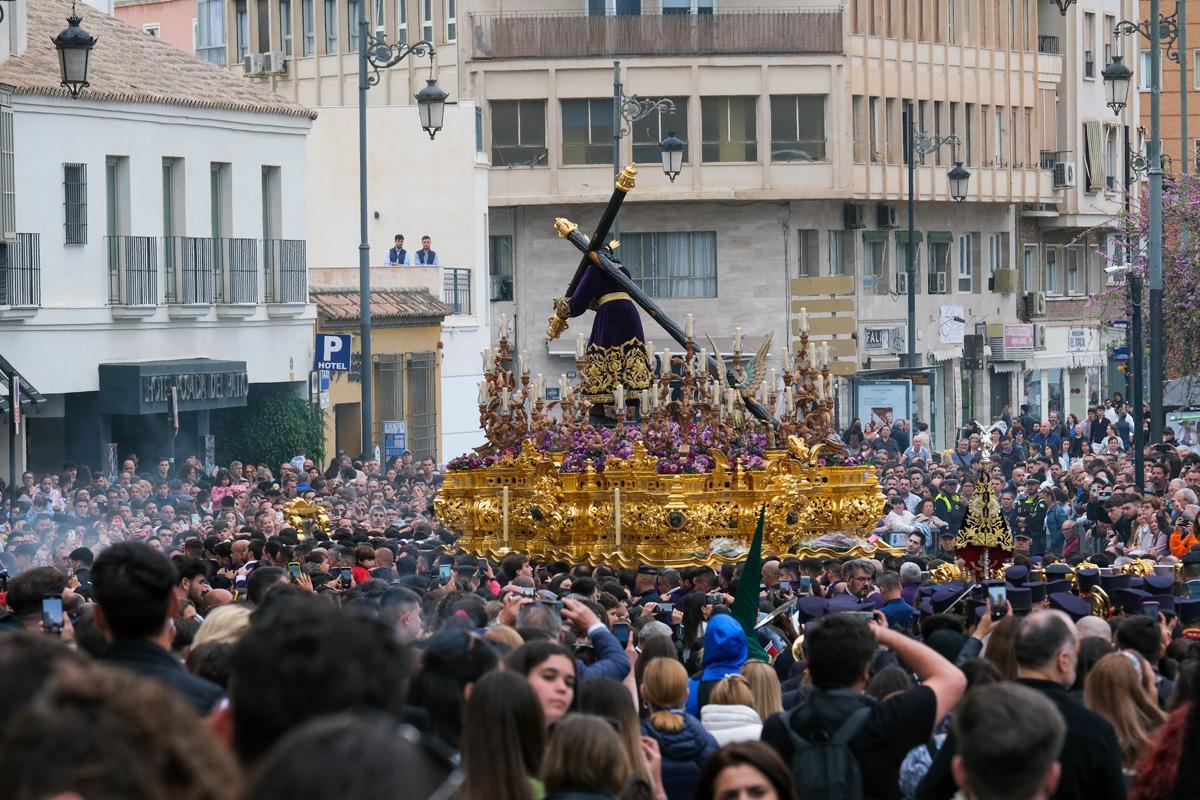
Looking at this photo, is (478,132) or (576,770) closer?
(576,770)

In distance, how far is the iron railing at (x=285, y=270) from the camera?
1464 inches

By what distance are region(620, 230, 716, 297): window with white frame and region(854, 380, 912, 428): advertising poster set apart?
11.5 m

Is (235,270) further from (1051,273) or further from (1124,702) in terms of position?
(1051,273)

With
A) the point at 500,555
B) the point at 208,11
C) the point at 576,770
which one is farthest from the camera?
the point at 208,11

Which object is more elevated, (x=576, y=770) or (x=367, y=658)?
(x=367, y=658)

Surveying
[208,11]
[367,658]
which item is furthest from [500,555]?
[208,11]

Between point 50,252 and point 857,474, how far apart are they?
51.5ft

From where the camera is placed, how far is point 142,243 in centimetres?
3381

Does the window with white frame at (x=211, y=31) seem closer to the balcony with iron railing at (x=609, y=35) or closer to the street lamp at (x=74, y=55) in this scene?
the balcony with iron railing at (x=609, y=35)

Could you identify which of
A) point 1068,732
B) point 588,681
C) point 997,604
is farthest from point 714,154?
point 1068,732

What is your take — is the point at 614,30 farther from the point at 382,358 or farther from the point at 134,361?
the point at 134,361

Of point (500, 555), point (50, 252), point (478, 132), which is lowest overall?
point (500, 555)

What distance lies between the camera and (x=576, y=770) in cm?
631

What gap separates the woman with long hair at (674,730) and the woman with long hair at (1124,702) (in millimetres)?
1257
